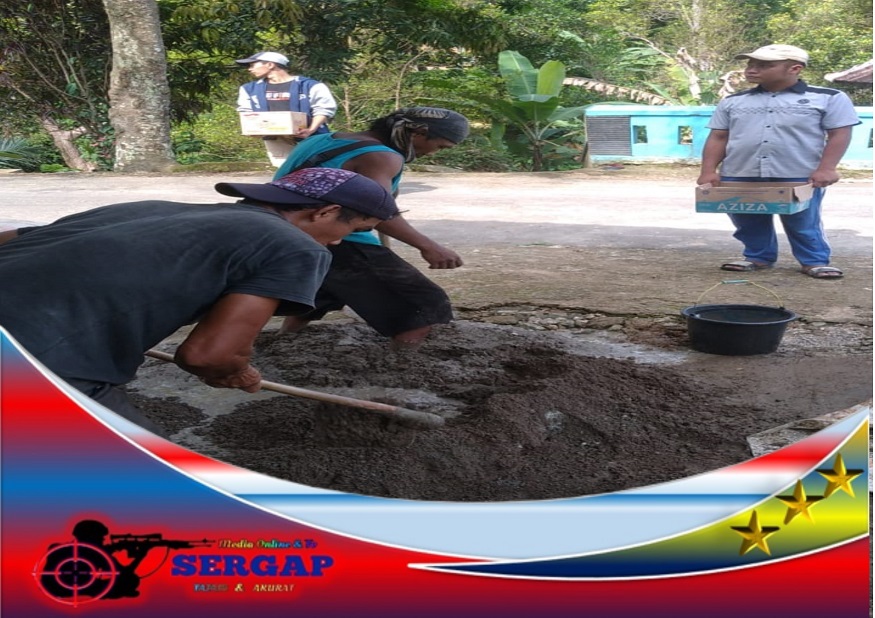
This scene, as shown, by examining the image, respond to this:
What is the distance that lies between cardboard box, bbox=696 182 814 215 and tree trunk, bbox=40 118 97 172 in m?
11.2

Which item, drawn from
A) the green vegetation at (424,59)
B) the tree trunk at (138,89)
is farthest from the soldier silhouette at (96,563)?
the tree trunk at (138,89)

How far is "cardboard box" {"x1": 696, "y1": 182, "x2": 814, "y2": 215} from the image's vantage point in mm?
5781

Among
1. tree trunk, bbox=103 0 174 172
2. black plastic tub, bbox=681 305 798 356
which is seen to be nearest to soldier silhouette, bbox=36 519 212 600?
black plastic tub, bbox=681 305 798 356

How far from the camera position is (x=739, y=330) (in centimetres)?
446

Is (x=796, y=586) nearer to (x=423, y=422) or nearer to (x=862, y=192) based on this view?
(x=423, y=422)

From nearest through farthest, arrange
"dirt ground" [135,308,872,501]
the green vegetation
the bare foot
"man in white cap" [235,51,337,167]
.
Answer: "dirt ground" [135,308,872,501], the bare foot, "man in white cap" [235,51,337,167], the green vegetation

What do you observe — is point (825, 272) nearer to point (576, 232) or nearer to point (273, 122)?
point (576, 232)

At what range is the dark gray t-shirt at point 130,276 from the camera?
2066 millimetres

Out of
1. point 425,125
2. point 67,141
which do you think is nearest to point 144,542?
point 425,125

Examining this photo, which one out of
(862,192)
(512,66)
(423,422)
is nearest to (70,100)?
(512,66)

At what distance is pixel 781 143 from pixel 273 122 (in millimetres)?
Result: 3962

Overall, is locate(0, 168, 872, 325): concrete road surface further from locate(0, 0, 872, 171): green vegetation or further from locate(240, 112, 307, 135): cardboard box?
locate(0, 0, 872, 171): green vegetation

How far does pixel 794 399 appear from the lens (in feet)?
12.9

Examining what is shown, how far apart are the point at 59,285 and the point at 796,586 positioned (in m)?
1.57
